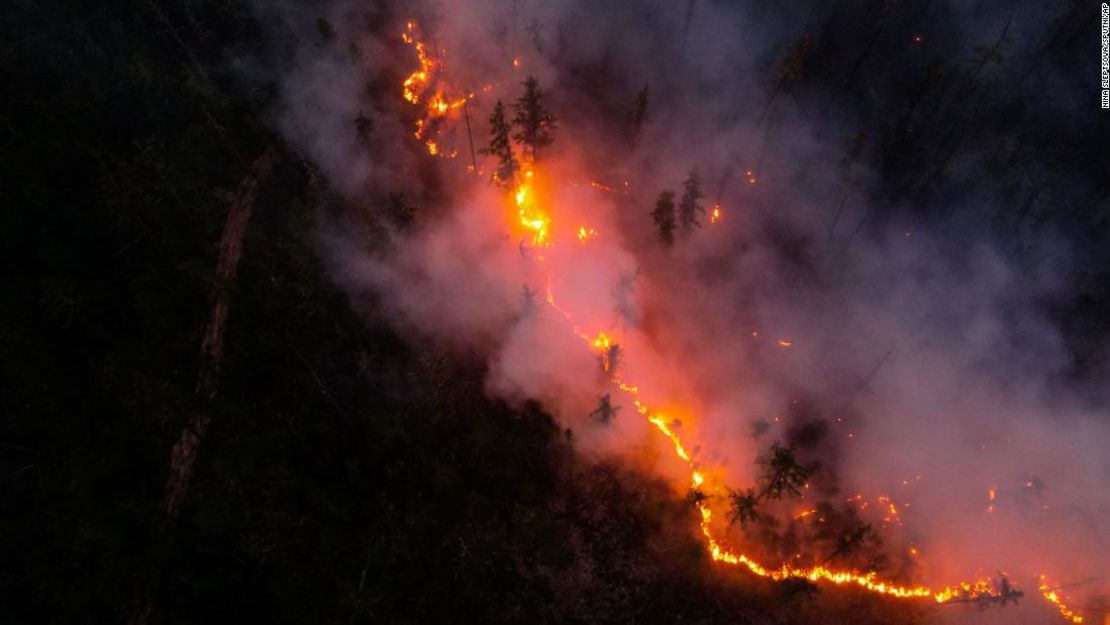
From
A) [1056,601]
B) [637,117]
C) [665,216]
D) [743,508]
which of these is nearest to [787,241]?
[665,216]

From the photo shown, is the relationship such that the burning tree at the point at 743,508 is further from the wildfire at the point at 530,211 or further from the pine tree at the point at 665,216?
the wildfire at the point at 530,211

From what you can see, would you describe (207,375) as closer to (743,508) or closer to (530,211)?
(530,211)

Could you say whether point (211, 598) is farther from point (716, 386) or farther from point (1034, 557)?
point (1034, 557)
